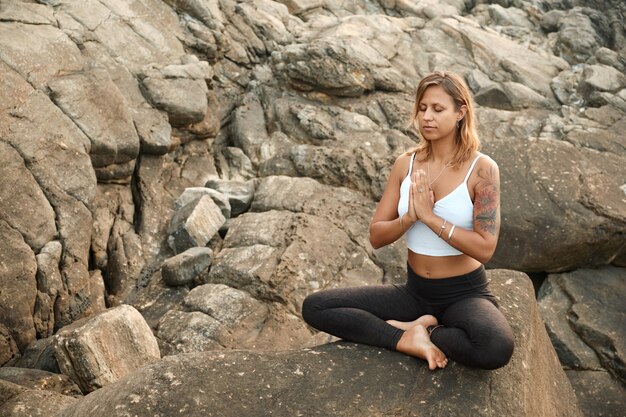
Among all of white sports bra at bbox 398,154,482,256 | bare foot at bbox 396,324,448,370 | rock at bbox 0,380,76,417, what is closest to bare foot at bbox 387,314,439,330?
bare foot at bbox 396,324,448,370

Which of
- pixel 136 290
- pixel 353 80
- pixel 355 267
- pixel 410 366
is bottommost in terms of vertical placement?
pixel 136 290

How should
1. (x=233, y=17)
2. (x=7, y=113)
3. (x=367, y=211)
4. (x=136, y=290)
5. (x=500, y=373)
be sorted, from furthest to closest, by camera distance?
(x=233, y=17) → (x=367, y=211) → (x=136, y=290) → (x=7, y=113) → (x=500, y=373)

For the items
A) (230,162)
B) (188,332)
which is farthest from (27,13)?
(188,332)

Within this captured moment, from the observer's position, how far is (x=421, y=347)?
482 centimetres

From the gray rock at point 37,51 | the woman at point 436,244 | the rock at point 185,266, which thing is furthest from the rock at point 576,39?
the woman at point 436,244

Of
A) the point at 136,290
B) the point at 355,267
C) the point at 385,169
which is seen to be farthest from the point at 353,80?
the point at 136,290

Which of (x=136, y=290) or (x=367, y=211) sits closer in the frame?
(x=136, y=290)

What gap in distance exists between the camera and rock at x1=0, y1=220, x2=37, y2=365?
843 centimetres

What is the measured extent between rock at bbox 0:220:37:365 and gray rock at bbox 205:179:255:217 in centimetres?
371

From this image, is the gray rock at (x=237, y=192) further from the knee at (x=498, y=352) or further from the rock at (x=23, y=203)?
the knee at (x=498, y=352)

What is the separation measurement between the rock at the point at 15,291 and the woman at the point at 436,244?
4854 millimetres

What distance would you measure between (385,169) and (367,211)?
101 cm

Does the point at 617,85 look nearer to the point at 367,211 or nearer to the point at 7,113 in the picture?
the point at 367,211

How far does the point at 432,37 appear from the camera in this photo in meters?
17.7
